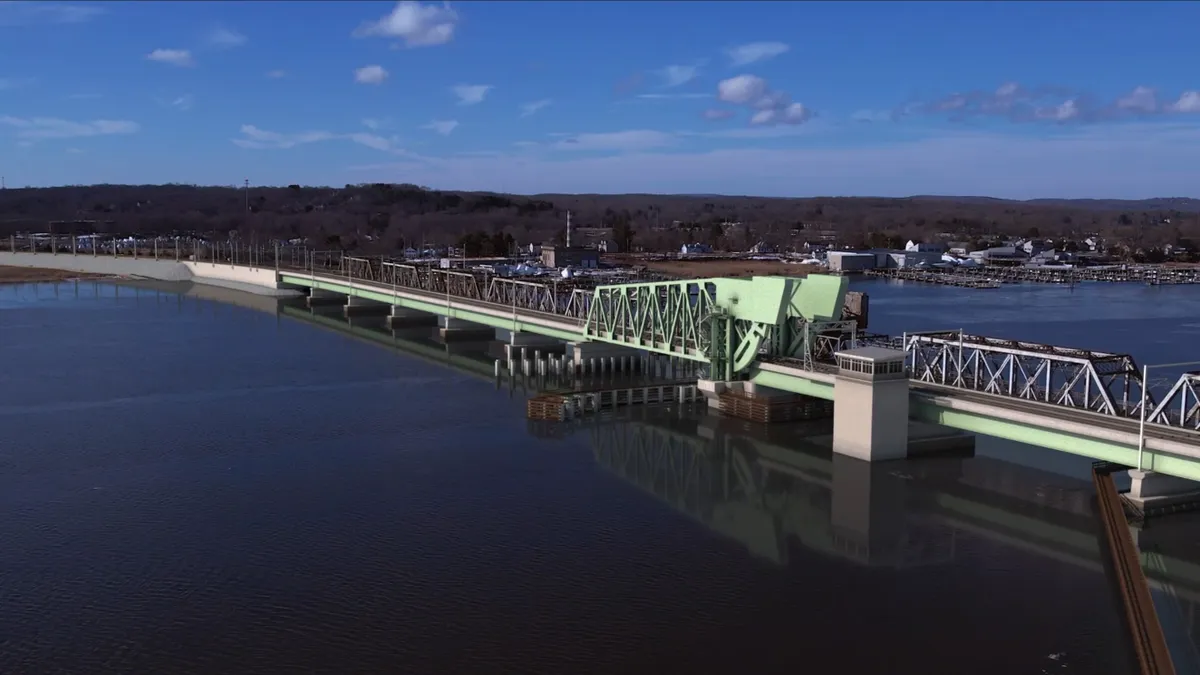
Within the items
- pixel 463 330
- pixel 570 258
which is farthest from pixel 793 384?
pixel 570 258

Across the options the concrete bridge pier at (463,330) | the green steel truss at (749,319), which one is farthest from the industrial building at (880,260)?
the green steel truss at (749,319)

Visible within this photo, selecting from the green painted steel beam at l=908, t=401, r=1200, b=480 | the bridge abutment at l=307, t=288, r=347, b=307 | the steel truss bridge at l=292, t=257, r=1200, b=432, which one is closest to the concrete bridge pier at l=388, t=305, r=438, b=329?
the bridge abutment at l=307, t=288, r=347, b=307

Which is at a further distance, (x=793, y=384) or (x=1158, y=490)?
(x=793, y=384)

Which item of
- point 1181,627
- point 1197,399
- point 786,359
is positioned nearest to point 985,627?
point 1181,627

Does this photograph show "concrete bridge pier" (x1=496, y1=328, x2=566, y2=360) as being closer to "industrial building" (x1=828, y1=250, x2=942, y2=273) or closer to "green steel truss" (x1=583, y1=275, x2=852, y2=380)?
"green steel truss" (x1=583, y1=275, x2=852, y2=380)

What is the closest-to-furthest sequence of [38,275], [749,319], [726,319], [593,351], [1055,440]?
1. [1055,440]
2. [749,319]
3. [726,319]
4. [593,351]
5. [38,275]

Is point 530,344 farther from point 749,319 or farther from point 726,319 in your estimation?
point 749,319

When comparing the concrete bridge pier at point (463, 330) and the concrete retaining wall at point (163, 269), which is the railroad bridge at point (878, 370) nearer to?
the concrete bridge pier at point (463, 330)

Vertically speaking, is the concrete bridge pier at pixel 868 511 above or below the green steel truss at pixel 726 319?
below
